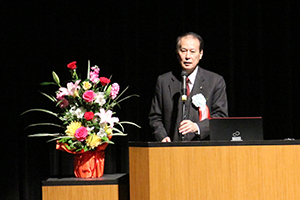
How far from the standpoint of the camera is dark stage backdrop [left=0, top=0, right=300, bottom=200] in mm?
3867

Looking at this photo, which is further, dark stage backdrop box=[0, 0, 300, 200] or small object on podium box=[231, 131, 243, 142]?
dark stage backdrop box=[0, 0, 300, 200]

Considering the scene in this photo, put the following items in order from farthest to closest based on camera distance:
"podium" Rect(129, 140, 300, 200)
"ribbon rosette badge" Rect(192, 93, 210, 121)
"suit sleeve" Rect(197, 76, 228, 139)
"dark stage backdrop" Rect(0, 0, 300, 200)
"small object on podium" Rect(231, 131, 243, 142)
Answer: "dark stage backdrop" Rect(0, 0, 300, 200) → "suit sleeve" Rect(197, 76, 228, 139) → "ribbon rosette badge" Rect(192, 93, 210, 121) → "small object on podium" Rect(231, 131, 243, 142) → "podium" Rect(129, 140, 300, 200)

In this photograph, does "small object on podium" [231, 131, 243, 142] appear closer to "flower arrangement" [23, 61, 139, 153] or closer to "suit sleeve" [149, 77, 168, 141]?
"flower arrangement" [23, 61, 139, 153]

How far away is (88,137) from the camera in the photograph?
2.33 meters

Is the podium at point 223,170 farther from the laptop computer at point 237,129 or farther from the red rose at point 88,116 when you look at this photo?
the red rose at point 88,116

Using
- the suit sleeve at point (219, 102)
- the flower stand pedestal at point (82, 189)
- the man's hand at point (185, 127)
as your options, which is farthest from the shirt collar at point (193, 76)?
the flower stand pedestal at point (82, 189)

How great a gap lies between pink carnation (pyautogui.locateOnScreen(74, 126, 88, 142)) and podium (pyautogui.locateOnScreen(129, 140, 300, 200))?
1.45 ft

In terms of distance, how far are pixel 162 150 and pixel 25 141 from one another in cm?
216

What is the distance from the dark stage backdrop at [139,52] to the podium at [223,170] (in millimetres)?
1943

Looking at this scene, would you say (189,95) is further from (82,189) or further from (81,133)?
(82,189)

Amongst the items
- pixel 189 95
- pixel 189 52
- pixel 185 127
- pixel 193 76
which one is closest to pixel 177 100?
pixel 189 95

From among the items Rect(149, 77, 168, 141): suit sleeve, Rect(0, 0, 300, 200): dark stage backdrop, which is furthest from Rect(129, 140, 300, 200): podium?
Rect(0, 0, 300, 200): dark stage backdrop

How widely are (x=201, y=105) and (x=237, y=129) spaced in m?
0.57

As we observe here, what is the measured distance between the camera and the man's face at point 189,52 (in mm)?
2965
